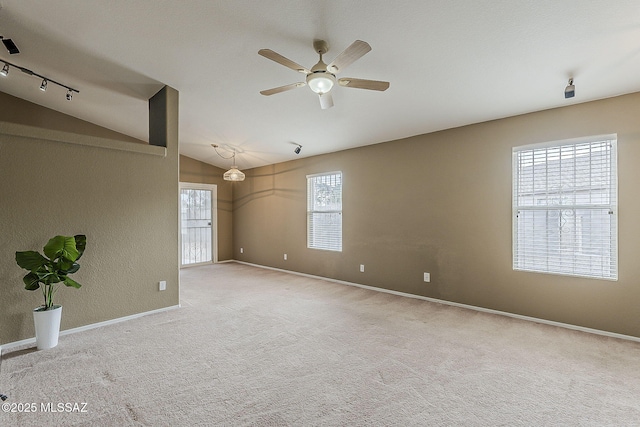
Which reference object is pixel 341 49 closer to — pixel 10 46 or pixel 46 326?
pixel 10 46

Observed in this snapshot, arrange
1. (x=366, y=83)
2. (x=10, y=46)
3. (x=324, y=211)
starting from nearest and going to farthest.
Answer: (x=366, y=83), (x=10, y=46), (x=324, y=211)

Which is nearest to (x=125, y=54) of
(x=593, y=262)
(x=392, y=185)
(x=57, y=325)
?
(x=57, y=325)

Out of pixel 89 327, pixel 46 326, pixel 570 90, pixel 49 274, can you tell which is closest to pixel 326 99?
pixel 570 90

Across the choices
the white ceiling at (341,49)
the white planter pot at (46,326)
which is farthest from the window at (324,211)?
the white planter pot at (46,326)

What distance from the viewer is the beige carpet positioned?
2.01 m

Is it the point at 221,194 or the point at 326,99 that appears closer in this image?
the point at 326,99

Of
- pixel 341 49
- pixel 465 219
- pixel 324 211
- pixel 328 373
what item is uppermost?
pixel 341 49

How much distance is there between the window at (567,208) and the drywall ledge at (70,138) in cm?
470

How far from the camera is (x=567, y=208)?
11.7ft

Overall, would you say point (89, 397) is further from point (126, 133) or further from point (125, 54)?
point (126, 133)

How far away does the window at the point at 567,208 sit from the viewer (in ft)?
10.9

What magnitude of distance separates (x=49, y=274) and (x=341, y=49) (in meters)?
3.50

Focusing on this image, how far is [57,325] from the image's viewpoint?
303 centimetres

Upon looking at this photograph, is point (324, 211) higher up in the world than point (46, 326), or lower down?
higher up
